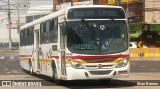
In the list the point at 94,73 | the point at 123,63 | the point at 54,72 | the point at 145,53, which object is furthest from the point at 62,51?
the point at 145,53

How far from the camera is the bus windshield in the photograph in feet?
54.0

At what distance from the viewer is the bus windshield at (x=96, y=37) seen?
16469 millimetres

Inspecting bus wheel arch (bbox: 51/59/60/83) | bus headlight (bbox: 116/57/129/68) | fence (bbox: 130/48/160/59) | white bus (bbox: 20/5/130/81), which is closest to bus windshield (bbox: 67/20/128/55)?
white bus (bbox: 20/5/130/81)

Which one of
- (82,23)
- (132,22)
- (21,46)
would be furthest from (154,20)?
(82,23)

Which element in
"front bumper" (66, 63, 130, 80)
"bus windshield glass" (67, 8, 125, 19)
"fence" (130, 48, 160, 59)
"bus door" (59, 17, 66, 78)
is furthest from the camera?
"fence" (130, 48, 160, 59)

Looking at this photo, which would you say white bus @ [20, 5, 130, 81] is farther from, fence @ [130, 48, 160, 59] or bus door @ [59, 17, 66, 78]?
fence @ [130, 48, 160, 59]

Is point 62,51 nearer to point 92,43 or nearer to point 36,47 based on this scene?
point 92,43

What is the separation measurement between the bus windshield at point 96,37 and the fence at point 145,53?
122 ft

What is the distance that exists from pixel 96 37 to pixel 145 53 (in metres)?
38.2

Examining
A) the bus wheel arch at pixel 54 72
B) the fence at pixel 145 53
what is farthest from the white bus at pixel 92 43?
the fence at pixel 145 53

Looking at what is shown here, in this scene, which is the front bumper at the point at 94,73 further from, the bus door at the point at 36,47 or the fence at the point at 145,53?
the fence at the point at 145,53

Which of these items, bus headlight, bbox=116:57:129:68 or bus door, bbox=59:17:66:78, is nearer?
bus headlight, bbox=116:57:129:68

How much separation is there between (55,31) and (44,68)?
3.09 metres

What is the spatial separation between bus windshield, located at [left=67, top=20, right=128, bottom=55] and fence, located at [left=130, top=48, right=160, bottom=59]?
3713 centimetres
